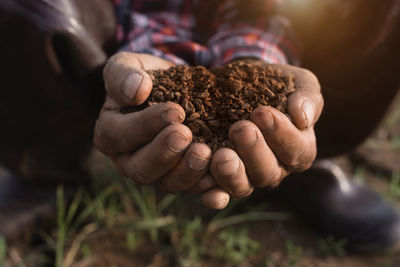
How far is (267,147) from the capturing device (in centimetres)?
85

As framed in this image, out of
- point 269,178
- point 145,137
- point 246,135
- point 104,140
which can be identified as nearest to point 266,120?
point 246,135

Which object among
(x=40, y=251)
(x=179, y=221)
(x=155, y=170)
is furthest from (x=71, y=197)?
(x=155, y=170)

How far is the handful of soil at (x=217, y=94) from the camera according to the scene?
2.96 ft

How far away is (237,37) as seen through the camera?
1.36 m

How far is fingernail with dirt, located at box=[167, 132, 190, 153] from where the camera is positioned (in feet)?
2.60

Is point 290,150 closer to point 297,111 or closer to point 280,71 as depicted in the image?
point 297,111

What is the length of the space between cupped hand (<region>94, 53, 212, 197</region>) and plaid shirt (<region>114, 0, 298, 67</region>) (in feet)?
1.29

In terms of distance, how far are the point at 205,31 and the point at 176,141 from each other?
885 millimetres

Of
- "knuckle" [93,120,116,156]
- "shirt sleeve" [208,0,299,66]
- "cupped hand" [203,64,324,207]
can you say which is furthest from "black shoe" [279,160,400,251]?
"knuckle" [93,120,116,156]

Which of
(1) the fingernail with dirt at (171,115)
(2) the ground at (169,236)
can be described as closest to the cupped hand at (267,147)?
(1) the fingernail with dirt at (171,115)

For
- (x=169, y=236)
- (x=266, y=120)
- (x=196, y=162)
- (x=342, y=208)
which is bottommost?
(x=169, y=236)

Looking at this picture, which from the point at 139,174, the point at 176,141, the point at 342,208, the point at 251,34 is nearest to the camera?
the point at 176,141

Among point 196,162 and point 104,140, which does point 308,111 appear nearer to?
point 196,162

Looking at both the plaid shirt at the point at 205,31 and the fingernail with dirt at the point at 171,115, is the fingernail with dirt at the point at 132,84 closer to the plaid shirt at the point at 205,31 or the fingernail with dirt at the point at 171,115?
the fingernail with dirt at the point at 171,115
